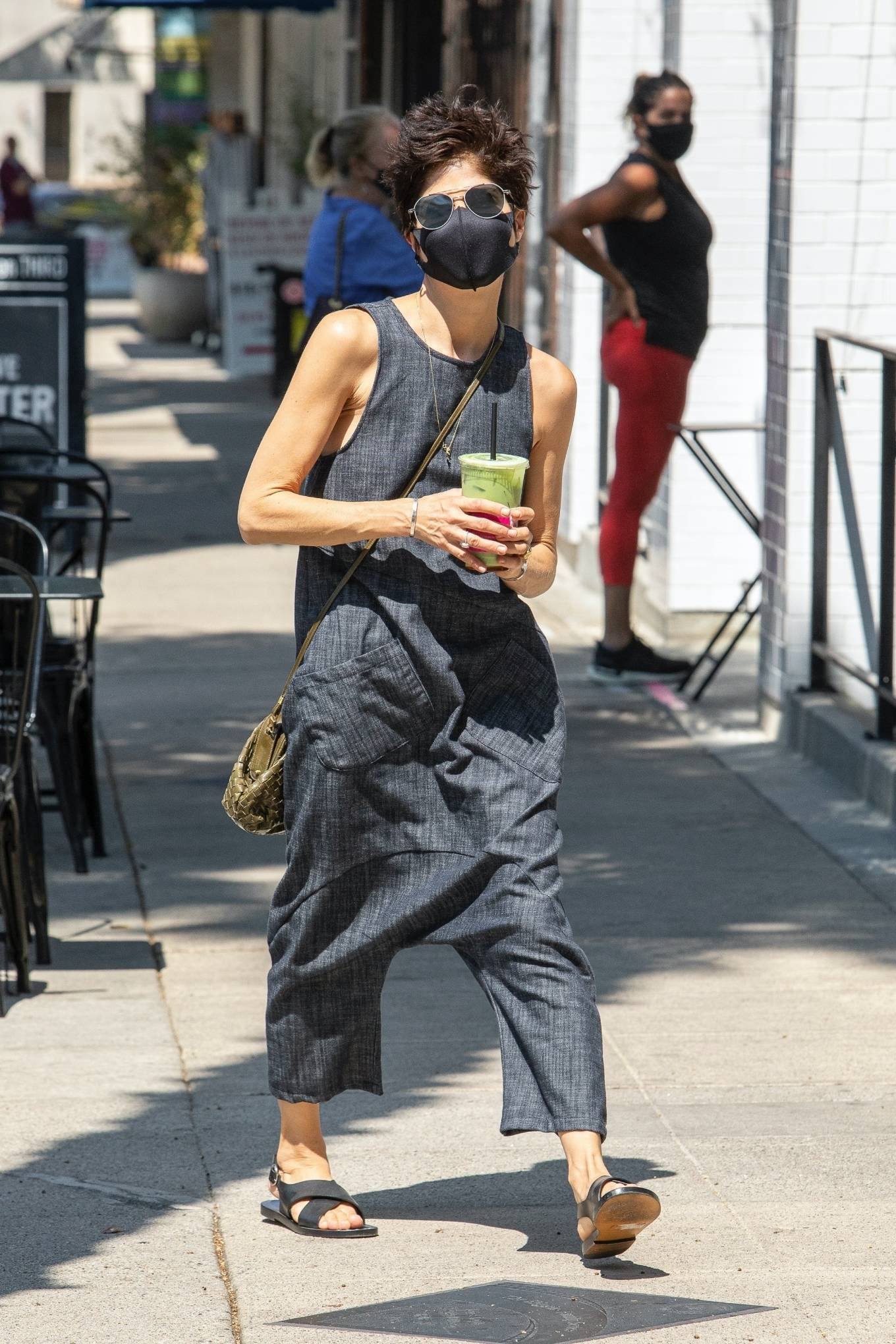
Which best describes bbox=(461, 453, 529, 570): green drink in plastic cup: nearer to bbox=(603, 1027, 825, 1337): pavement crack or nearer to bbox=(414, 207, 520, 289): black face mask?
bbox=(414, 207, 520, 289): black face mask

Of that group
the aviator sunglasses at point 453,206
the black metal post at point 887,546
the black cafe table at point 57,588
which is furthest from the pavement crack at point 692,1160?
the black metal post at point 887,546

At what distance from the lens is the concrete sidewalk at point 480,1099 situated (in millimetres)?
3453

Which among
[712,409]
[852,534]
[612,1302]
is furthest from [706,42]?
[612,1302]

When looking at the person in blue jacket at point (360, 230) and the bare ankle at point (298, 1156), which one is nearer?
the bare ankle at point (298, 1156)

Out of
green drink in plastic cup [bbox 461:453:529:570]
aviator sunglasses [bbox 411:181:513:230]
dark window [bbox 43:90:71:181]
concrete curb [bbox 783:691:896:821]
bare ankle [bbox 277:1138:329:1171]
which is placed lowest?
bare ankle [bbox 277:1138:329:1171]

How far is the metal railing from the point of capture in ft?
21.1

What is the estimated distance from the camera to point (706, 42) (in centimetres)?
874

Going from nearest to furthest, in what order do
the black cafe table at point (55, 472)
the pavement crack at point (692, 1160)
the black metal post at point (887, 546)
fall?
the pavement crack at point (692, 1160)
the black metal post at point (887, 546)
the black cafe table at point (55, 472)

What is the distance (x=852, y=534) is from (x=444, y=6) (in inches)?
329

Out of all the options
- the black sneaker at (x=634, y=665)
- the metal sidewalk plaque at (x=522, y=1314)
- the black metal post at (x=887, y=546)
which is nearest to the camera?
the metal sidewalk plaque at (x=522, y=1314)

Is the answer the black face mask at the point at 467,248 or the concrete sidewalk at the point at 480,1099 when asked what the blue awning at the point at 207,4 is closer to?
the concrete sidewalk at the point at 480,1099

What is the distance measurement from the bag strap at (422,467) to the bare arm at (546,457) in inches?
3.6

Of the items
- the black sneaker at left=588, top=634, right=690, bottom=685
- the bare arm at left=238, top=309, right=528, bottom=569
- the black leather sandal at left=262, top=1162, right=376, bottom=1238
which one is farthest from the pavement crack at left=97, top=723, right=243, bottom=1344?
the black sneaker at left=588, top=634, right=690, bottom=685

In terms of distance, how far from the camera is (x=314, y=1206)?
3.70 meters
